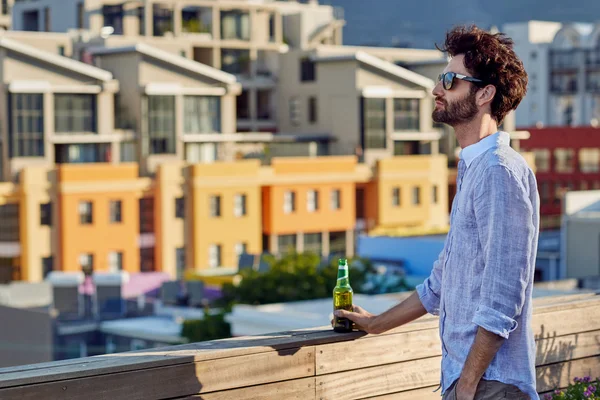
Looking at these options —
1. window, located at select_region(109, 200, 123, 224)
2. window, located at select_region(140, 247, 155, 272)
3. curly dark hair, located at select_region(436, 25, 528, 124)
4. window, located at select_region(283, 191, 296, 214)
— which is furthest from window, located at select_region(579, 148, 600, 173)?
curly dark hair, located at select_region(436, 25, 528, 124)

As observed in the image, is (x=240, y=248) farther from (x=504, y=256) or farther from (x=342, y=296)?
(x=504, y=256)

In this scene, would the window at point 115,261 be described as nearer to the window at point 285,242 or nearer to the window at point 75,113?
the window at point 75,113

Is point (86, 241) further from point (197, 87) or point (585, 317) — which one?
point (585, 317)

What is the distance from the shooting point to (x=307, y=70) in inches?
2680

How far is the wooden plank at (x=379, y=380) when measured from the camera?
17.6ft

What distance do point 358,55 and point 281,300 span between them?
28.6 metres

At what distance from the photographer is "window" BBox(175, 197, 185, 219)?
192 feet

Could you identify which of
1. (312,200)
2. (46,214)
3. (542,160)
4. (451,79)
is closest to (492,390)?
(451,79)

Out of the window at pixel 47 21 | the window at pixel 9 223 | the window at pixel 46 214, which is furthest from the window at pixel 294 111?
the window at pixel 9 223

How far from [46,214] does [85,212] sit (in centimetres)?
153

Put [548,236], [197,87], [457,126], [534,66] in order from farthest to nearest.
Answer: [534,66]
[197,87]
[548,236]
[457,126]

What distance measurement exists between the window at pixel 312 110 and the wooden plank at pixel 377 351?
6140cm

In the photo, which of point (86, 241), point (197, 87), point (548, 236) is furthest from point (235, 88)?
point (548, 236)

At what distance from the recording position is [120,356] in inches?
190
